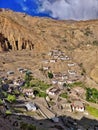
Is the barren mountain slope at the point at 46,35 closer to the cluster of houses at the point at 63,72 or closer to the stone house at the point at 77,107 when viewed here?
the cluster of houses at the point at 63,72

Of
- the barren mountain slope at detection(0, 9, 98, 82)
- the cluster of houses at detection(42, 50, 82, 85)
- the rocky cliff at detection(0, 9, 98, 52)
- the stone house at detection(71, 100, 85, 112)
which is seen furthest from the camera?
the rocky cliff at detection(0, 9, 98, 52)

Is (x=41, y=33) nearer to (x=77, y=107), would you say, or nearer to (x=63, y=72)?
(x=63, y=72)

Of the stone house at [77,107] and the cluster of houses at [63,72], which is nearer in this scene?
the stone house at [77,107]

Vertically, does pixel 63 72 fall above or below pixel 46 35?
below

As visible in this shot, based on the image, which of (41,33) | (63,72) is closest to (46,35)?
(41,33)

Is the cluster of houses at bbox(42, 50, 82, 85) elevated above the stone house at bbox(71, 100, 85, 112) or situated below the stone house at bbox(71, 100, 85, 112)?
above

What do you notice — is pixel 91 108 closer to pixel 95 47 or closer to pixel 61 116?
pixel 61 116

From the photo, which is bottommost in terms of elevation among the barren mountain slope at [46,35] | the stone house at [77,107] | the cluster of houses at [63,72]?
the stone house at [77,107]

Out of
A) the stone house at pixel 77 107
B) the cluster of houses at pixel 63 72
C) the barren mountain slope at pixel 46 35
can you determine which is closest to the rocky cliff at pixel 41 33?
the barren mountain slope at pixel 46 35

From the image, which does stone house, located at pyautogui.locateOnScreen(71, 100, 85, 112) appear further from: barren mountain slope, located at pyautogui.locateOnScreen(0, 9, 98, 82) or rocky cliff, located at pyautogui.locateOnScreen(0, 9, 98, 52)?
rocky cliff, located at pyautogui.locateOnScreen(0, 9, 98, 52)

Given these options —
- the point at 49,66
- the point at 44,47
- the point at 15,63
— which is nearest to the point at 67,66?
the point at 49,66

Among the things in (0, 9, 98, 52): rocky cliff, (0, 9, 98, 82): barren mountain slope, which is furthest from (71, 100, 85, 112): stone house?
(0, 9, 98, 52): rocky cliff
